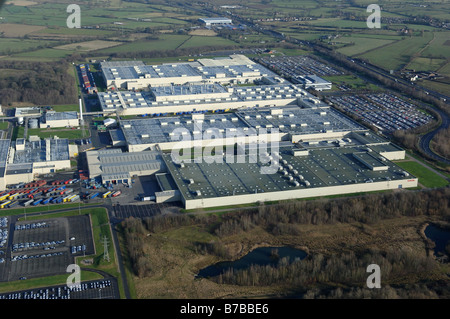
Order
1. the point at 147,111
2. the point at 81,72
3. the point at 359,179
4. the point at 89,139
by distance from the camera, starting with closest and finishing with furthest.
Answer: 1. the point at 359,179
2. the point at 89,139
3. the point at 147,111
4. the point at 81,72

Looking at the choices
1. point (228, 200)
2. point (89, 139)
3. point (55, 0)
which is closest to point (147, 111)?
point (89, 139)

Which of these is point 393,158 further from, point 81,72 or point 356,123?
point 81,72

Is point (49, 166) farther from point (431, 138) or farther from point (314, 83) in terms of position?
point (314, 83)

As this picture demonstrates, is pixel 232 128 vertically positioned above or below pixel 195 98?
below

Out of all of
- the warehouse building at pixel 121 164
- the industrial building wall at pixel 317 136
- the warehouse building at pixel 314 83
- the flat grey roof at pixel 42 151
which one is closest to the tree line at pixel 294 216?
the warehouse building at pixel 121 164

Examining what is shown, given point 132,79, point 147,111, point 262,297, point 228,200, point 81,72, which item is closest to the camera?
point 262,297

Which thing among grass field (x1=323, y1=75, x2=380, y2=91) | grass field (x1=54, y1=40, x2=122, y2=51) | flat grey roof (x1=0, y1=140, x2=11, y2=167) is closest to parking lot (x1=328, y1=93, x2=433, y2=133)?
grass field (x1=323, y1=75, x2=380, y2=91)

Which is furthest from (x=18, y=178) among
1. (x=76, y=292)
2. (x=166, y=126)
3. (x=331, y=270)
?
(x=331, y=270)
